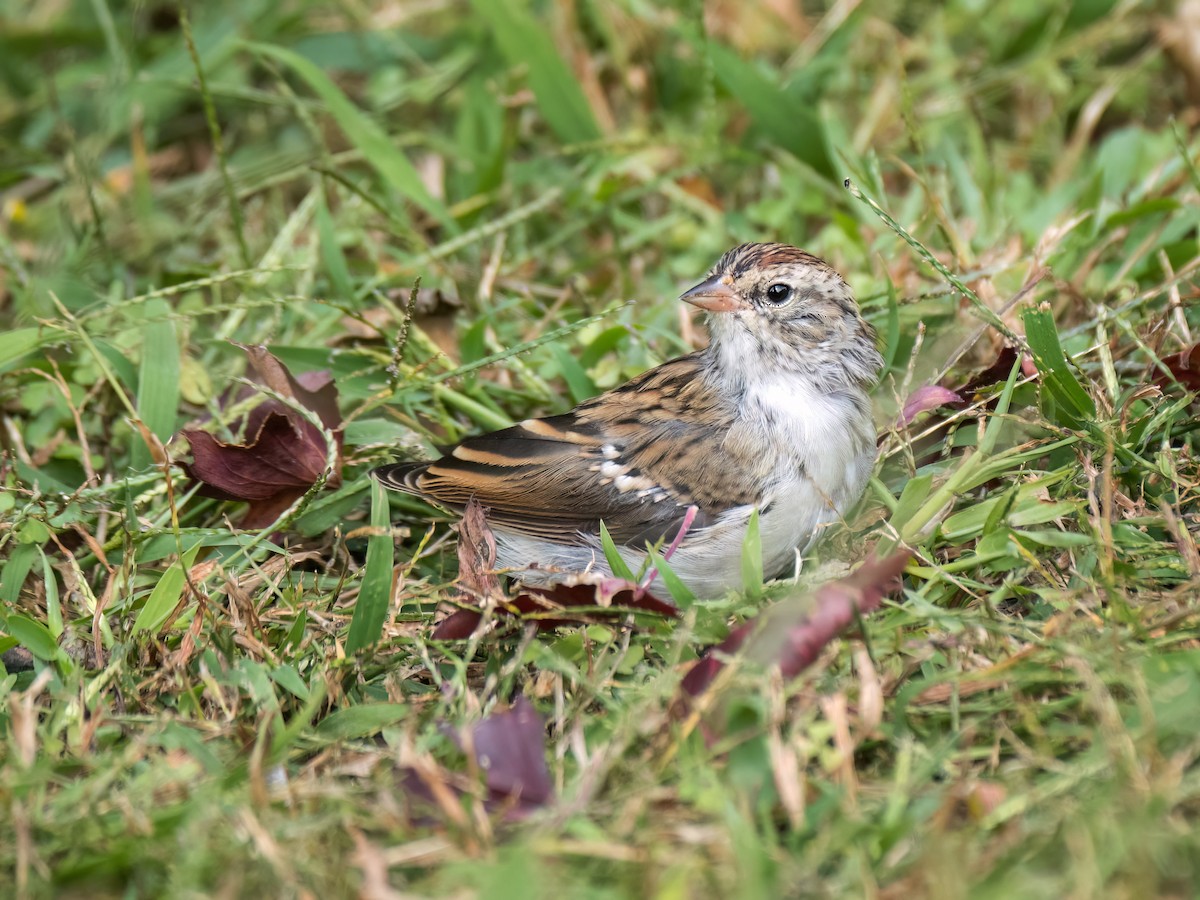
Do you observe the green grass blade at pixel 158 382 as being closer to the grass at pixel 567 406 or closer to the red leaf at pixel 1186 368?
the grass at pixel 567 406

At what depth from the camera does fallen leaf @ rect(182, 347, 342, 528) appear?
13.0 ft

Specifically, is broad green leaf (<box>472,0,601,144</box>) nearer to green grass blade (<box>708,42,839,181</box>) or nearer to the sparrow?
green grass blade (<box>708,42,839,181</box>)

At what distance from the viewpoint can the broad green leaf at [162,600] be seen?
3484 millimetres

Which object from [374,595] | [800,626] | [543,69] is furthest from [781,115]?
[800,626]

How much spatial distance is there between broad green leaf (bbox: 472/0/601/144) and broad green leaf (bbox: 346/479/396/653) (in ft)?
9.26

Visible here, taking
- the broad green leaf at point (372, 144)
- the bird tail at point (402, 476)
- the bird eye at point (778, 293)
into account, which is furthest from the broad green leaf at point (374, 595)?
the broad green leaf at point (372, 144)

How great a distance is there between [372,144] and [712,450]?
237 centimetres

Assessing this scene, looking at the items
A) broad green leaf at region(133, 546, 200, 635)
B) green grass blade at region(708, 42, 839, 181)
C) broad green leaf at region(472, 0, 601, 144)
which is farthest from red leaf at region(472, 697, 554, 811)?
broad green leaf at region(472, 0, 601, 144)

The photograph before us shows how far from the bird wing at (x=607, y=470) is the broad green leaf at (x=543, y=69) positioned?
2141 mm

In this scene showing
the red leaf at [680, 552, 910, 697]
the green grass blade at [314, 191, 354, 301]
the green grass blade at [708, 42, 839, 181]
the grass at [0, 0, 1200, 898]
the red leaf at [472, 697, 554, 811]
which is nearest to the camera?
the grass at [0, 0, 1200, 898]

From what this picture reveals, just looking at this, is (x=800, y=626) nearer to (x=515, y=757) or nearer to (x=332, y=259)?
(x=515, y=757)

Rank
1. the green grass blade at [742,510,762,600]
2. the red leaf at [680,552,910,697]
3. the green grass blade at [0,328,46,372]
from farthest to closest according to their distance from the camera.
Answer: the green grass blade at [0,328,46,372]
the green grass blade at [742,510,762,600]
the red leaf at [680,552,910,697]

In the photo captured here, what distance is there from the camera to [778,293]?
405 centimetres

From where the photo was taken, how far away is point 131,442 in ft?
14.3
